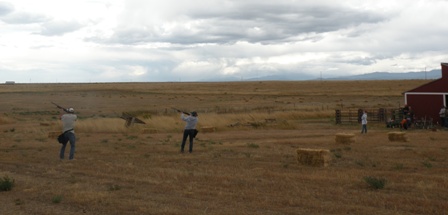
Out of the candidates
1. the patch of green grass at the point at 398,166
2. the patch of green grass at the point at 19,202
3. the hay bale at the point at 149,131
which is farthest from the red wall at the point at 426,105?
the patch of green grass at the point at 19,202

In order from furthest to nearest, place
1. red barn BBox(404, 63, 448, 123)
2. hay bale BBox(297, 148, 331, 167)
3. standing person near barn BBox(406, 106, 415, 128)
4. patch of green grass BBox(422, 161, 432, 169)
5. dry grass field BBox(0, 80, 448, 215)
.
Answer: red barn BBox(404, 63, 448, 123), standing person near barn BBox(406, 106, 415, 128), hay bale BBox(297, 148, 331, 167), patch of green grass BBox(422, 161, 432, 169), dry grass field BBox(0, 80, 448, 215)

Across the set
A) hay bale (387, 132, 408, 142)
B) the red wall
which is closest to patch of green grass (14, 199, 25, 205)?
hay bale (387, 132, 408, 142)

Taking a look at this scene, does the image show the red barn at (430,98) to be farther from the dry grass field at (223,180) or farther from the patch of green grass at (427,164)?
the patch of green grass at (427,164)

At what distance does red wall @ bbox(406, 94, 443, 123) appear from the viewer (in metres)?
33.8

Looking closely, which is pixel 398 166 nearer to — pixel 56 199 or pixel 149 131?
pixel 56 199

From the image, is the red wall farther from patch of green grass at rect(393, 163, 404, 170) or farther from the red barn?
patch of green grass at rect(393, 163, 404, 170)

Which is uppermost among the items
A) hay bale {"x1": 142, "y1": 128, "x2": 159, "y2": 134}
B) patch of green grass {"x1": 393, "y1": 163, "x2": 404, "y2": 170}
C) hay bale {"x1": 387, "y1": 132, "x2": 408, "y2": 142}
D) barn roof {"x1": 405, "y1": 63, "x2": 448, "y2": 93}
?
barn roof {"x1": 405, "y1": 63, "x2": 448, "y2": 93}

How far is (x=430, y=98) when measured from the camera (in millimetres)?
34219

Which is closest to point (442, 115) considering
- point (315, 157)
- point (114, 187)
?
point (315, 157)

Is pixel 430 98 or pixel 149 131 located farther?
pixel 430 98

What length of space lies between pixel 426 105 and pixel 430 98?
1.84ft

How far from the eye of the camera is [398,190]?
35.6ft

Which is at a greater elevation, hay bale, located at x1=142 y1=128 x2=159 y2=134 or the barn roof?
the barn roof

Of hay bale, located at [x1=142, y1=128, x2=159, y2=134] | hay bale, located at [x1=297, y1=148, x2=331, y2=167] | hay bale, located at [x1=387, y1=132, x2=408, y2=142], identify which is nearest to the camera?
hay bale, located at [x1=297, y1=148, x2=331, y2=167]
